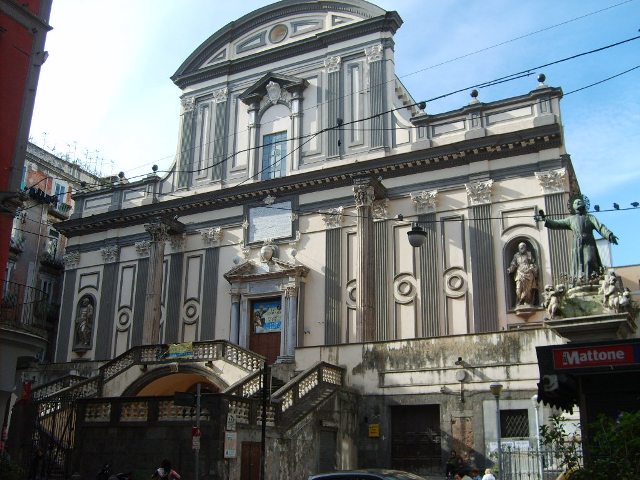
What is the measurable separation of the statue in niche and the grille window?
775 inches

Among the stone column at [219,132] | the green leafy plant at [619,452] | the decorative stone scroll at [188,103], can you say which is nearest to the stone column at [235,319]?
the stone column at [219,132]

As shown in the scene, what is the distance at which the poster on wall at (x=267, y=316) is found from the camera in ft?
93.3

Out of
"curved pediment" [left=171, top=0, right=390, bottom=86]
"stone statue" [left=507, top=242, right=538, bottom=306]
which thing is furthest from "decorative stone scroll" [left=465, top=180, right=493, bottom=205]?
"curved pediment" [left=171, top=0, right=390, bottom=86]

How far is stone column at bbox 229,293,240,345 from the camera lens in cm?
2875

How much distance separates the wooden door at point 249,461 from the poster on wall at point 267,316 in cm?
1085

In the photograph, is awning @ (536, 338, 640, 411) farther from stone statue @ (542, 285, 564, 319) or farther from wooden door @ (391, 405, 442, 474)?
wooden door @ (391, 405, 442, 474)

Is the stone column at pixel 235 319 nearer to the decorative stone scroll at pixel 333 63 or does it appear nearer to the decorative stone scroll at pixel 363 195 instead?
the decorative stone scroll at pixel 363 195

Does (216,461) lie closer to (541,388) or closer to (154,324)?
(541,388)

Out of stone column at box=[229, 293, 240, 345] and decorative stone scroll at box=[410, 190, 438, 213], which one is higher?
decorative stone scroll at box=[410, 190, 438, 213]

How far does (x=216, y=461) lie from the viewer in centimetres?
1627

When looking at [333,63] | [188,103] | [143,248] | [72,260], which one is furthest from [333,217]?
[72,260]

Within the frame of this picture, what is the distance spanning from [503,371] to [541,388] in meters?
9.16

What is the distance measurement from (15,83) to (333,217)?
14.4 meters

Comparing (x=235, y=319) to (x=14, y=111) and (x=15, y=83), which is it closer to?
(x=14, y=111)
